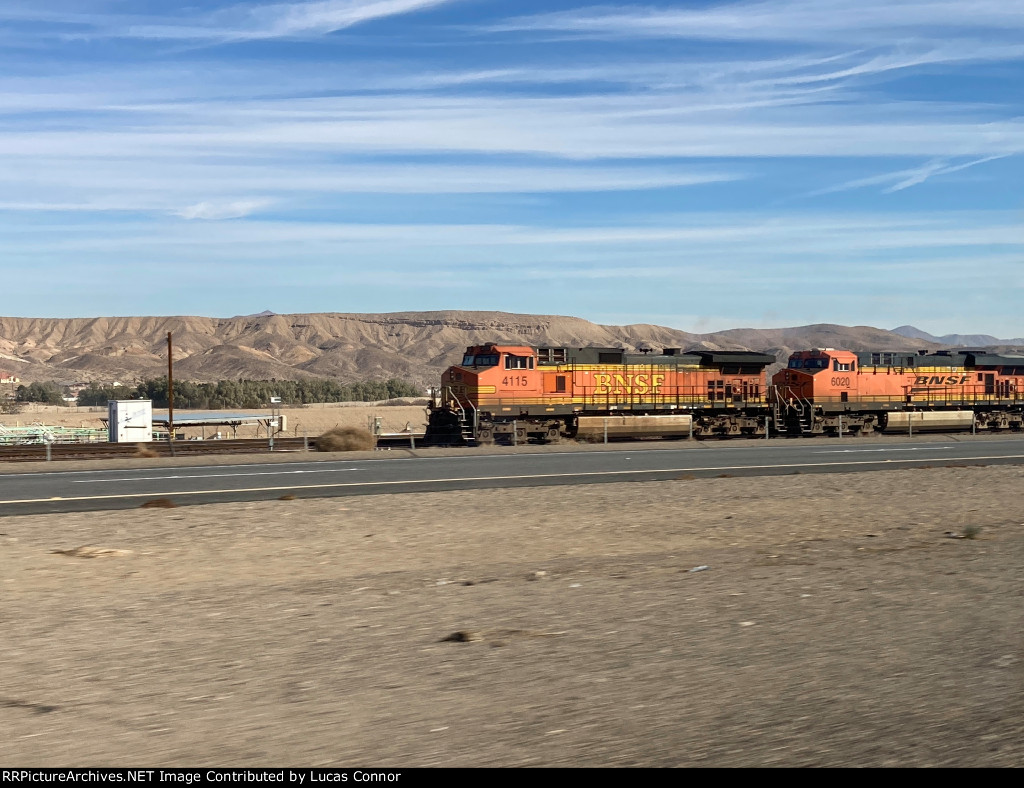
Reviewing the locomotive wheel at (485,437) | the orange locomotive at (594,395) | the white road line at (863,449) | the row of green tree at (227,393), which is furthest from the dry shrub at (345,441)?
the row of green tree at (227,393)

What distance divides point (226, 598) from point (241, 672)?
2.95m

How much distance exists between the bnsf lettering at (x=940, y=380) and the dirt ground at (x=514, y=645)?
35.5 metres

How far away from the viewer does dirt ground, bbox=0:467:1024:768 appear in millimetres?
5449

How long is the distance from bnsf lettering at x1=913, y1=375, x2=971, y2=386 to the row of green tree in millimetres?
70678

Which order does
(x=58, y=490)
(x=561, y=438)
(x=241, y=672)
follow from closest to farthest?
(x=241, y=672) → (x=58, y=490) → (x=561, y=438)

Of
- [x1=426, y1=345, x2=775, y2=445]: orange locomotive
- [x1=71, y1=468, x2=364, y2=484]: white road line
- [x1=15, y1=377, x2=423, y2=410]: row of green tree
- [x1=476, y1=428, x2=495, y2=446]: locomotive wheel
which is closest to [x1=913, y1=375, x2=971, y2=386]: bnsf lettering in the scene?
[x1=426, y1=345, x2=775, y2=445]: orange locomotive

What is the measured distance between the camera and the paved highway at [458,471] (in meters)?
20.9

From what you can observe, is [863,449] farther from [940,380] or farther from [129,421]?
[129,421]

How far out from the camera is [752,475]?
2447 cm

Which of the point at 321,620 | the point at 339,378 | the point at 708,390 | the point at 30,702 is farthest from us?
the point at 339,378

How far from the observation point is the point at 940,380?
48.7 m

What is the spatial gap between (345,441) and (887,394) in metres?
26.9
